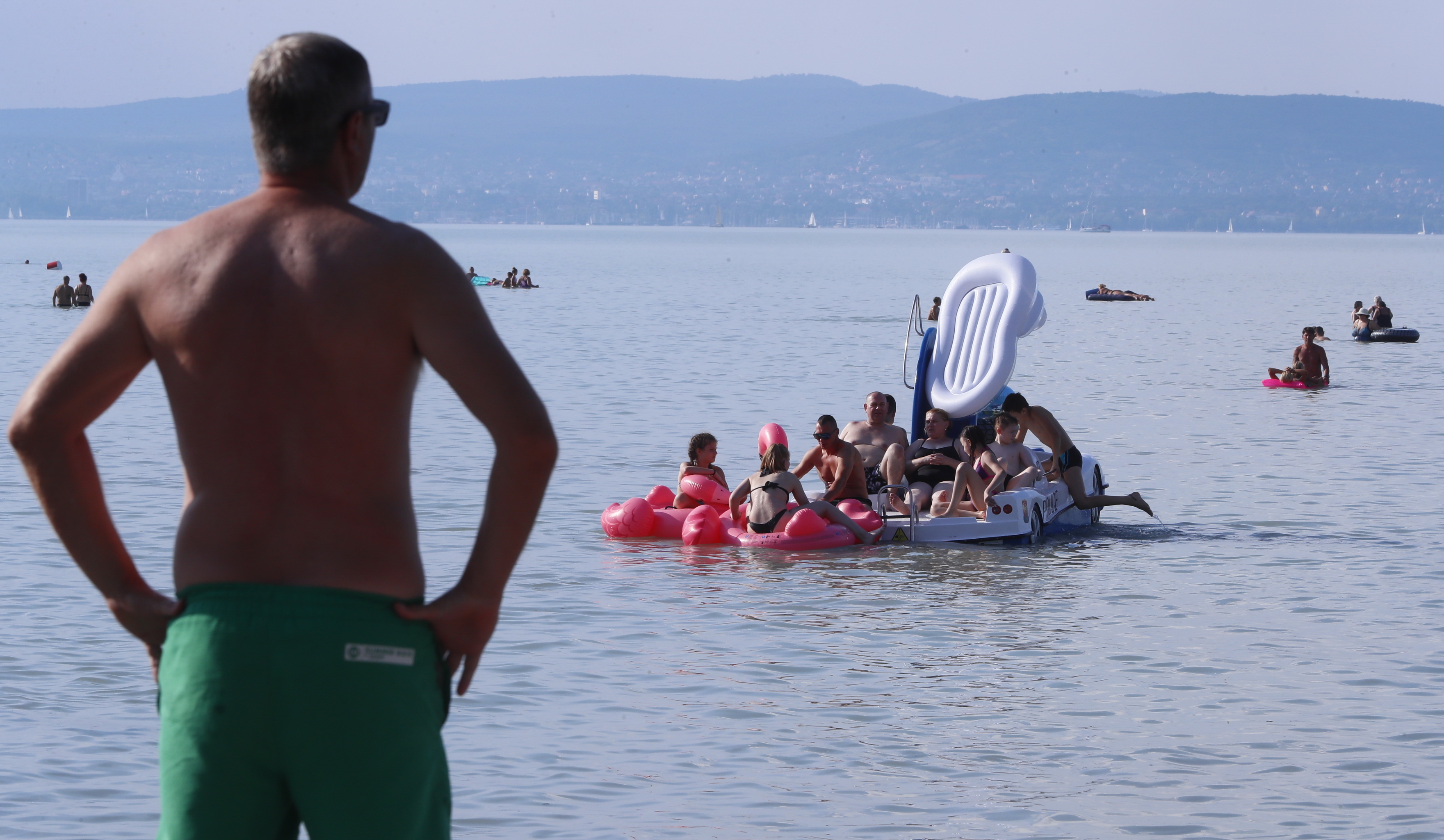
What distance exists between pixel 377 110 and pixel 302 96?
0.54ft

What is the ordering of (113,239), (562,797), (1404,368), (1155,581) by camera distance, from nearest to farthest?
(562,797)
(1155,581)
(1404,368)
(113,239)

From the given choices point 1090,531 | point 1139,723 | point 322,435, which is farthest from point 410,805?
point 1090,531

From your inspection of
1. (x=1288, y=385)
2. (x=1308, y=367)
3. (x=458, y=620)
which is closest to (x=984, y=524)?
(x=458, y=620)

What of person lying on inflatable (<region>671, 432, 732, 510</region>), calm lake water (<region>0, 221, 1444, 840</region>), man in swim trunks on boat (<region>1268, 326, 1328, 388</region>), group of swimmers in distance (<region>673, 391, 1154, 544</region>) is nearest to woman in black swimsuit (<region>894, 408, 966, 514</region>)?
group of swimmers in distance (<region>673, 391, 1154, 544</region>)

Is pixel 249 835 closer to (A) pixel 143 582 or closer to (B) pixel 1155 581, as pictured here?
(A) pixel 143 582

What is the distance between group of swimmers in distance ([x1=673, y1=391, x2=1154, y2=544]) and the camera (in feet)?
42.8

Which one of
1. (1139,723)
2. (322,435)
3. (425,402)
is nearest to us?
(322,435)

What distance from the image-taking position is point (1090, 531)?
14250 mm

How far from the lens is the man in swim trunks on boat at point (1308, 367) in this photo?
2803cm

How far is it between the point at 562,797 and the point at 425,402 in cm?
1955

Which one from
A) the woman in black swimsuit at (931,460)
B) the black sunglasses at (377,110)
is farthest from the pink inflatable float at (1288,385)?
the black sunglasses at (377,110)

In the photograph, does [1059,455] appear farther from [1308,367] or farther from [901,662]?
[1308,367]

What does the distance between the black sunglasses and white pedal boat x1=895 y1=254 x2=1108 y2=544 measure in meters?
10.4

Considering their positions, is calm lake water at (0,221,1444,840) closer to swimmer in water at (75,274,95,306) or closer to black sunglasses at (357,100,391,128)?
black sunglasses at (357,100,391,128)
